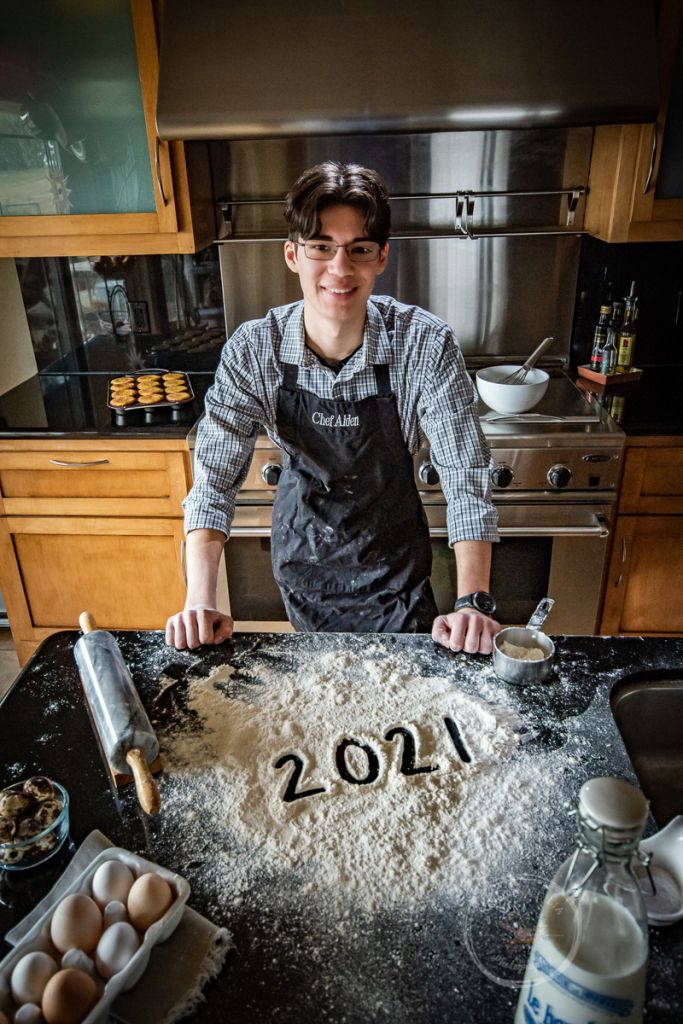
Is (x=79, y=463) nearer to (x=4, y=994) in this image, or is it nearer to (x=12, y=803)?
(x=12, y=803)

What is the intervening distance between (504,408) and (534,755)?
143 cm

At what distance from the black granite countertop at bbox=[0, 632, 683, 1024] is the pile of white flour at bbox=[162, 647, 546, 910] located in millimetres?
16

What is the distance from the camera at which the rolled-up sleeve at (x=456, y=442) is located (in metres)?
1.42

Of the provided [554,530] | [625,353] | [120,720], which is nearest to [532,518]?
[554,530]

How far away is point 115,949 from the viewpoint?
0.71 metres

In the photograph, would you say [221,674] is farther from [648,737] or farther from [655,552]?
[655,552]

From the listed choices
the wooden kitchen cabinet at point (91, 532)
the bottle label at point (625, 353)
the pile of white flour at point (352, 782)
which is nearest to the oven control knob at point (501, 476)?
the bottle label at point (625, 353)

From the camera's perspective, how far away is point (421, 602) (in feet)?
5.28

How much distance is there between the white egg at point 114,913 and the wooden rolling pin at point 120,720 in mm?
118

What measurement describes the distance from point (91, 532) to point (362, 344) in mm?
1243

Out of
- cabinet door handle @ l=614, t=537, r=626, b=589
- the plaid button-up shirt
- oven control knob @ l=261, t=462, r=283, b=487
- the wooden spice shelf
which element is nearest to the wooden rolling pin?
the plaid button-up shirt

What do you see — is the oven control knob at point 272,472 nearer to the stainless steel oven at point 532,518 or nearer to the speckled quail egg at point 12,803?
the stainless steel oven at point 532,518

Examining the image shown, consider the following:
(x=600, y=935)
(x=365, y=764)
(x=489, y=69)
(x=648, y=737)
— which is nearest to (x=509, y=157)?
(x=489, y=69)

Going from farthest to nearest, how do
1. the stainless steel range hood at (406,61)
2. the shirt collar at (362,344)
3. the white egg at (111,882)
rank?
1. the stainless steel range hood at (406,61)
2. the shirt collar at (362,344)
3. the white egg at (111,882)
